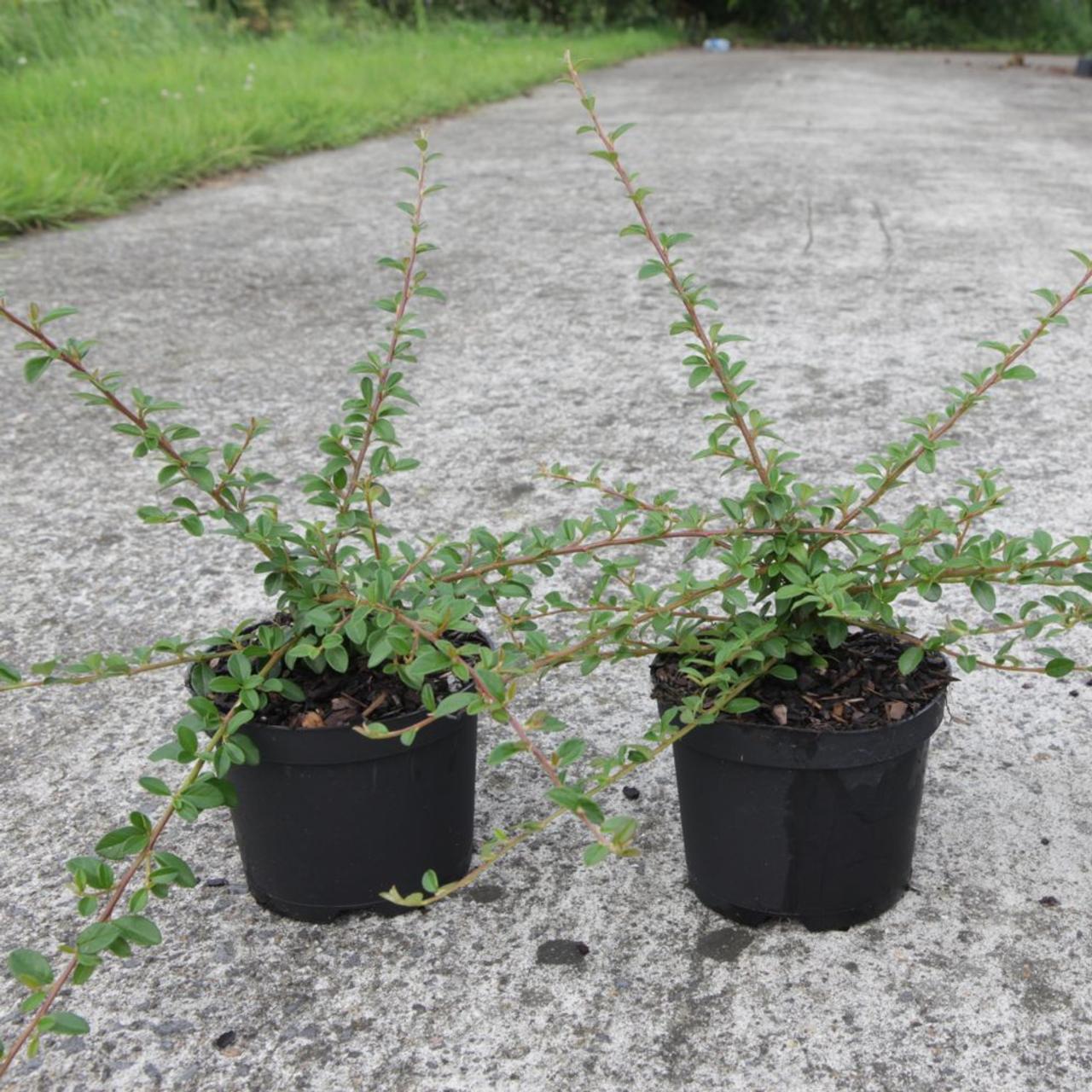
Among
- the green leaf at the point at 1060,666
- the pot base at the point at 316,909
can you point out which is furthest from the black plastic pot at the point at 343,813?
the green leaf at the point at 1060,666

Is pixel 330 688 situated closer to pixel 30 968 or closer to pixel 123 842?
pixel 123 842

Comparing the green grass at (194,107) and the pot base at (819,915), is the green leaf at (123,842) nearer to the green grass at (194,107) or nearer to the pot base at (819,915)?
the pot base at (819,915)

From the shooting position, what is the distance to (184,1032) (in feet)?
4.97

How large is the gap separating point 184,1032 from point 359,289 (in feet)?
10.9

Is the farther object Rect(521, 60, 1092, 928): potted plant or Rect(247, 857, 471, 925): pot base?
Rect(247, 857, 471, 925): pot base

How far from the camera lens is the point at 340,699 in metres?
1.69

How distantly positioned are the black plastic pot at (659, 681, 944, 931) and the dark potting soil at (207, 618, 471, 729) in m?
0.34

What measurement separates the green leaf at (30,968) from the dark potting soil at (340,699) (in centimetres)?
42

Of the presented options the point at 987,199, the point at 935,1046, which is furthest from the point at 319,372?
the point at 987,199

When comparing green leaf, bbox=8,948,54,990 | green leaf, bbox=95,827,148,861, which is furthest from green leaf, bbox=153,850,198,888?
green leaf, bbox=8,948,54,990

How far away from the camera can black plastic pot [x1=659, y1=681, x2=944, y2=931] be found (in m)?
1.58

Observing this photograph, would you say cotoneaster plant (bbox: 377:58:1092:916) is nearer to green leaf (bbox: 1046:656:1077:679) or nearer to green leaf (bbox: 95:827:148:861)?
green leaf (bbox: 1046:656:1077:679)

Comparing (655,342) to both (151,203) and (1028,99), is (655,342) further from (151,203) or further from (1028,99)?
(1028,99)

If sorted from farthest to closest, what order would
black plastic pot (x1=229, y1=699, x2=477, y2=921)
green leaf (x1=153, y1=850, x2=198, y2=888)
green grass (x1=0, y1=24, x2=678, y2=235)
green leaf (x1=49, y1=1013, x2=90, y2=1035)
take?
green grass (x1=0, y1=24, x2=678, y2=235), black plastic pot (x1=229, y1=699, x2=477, y2=921), green leaf (x1=153, y1=850, x2=198, y2=888), green leaf (x1=49, y1=1013, x2=90, y2=1035)
